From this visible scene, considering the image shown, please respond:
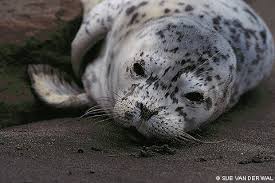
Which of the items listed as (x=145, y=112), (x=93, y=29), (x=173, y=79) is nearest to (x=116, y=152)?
(x=145, y=112)

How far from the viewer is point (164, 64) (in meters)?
3.11

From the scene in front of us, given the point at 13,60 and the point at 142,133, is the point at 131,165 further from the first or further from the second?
the point at 13,60

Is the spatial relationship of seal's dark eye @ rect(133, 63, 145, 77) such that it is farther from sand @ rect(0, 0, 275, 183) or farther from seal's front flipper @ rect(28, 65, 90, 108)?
seal's front flipper @ rect(28, 65, 90, 108)

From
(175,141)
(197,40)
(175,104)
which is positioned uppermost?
(197,40)

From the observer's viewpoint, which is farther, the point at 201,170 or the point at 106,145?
the point at 106,145

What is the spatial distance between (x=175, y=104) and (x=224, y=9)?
1118 mm

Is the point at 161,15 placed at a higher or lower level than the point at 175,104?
higher

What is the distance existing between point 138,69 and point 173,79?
21 cm

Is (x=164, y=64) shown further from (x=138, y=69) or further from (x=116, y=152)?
(x=116, y=152)

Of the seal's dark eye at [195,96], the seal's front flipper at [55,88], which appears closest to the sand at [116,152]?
the seal's front flipper at [55,88]

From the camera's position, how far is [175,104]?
3.09 metres

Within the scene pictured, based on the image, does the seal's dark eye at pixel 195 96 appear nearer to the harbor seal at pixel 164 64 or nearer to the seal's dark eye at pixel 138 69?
the harbor seal at pixel 164 64

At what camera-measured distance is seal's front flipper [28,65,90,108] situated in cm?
394

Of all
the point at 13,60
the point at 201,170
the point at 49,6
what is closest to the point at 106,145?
the point at 201,170
